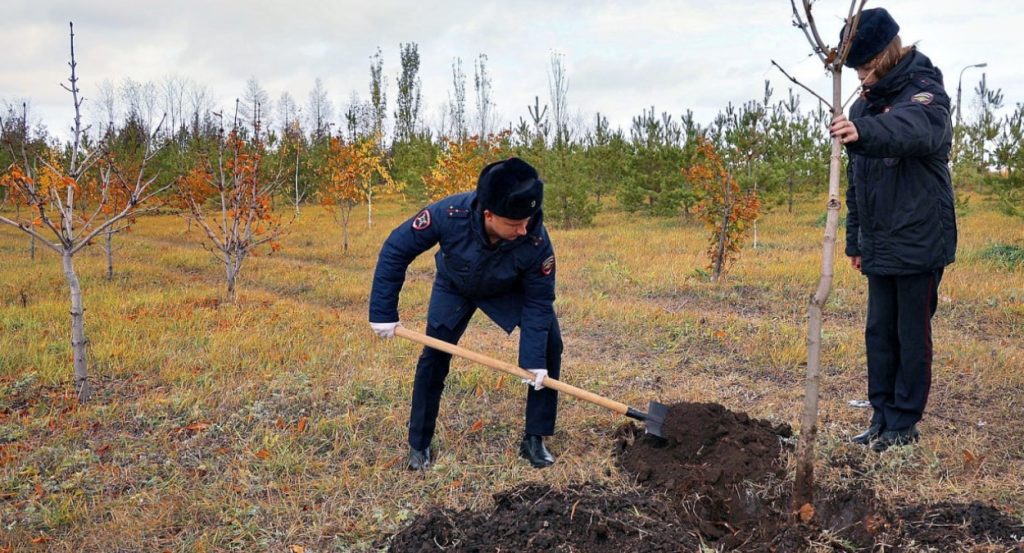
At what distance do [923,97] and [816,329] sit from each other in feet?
3.90

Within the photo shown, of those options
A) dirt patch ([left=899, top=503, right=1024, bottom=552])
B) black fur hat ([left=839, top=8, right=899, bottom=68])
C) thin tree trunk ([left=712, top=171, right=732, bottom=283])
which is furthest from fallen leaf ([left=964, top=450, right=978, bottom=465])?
thin tree trunk ([left=712, top=171, right=732, bottom=283])

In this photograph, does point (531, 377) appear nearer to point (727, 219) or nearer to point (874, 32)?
point (874, 32)

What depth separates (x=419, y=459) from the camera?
3.51 m

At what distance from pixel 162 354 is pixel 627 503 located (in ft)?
13.1

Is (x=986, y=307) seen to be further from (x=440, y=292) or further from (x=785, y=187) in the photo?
(x=785, y=187)

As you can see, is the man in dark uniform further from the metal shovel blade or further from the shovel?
the metal shovel blade

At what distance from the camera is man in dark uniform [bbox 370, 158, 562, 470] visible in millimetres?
2930

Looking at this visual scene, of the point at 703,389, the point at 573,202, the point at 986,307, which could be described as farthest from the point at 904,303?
the point at 573,202

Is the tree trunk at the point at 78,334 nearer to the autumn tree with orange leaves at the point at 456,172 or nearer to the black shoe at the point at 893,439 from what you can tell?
the black shoe at the point at 893,439

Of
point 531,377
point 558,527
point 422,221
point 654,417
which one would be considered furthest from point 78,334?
point 654,417

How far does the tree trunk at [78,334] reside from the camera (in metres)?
4.32

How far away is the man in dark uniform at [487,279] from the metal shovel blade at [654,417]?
0.42 meters

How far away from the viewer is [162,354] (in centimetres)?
536

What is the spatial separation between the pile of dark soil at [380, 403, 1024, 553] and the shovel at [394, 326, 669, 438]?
9.8 inches
